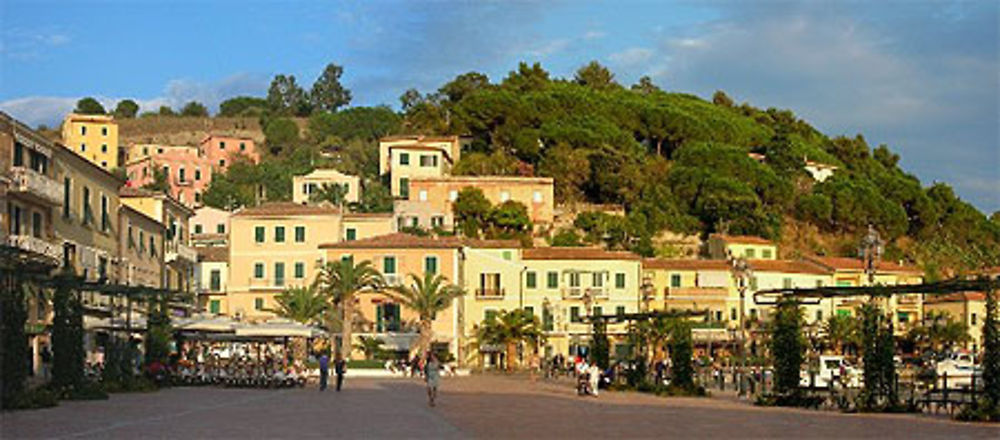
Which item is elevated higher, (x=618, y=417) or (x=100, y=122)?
(x=100, y=122)

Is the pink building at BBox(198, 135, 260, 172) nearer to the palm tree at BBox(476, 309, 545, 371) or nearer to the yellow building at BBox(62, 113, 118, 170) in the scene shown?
the yellow building at BBox(62, 113, 118, 170)

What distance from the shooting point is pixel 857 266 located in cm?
9006

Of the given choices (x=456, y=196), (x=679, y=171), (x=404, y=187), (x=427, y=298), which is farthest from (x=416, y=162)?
(x=427, y=298)

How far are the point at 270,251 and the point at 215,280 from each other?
477 centimetres

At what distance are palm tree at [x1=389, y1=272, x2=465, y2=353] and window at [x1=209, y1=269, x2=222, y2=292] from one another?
15622 millimetres

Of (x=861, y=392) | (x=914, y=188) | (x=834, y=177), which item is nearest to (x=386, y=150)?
(x=834, y=177)

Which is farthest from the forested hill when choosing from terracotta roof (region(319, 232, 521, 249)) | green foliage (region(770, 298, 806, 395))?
green foliage (region(770, 298, 806, 395))

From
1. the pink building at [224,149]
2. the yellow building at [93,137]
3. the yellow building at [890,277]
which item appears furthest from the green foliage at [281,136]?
the yellow building at [890,277]

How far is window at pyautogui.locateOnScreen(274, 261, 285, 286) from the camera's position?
255ft

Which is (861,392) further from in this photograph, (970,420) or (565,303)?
(565,303)

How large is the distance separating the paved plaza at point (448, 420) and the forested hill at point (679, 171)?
56.8 metres

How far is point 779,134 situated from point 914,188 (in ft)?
39.9

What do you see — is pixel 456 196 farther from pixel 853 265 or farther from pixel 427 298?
pixel 853 265

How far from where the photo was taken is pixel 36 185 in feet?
138
